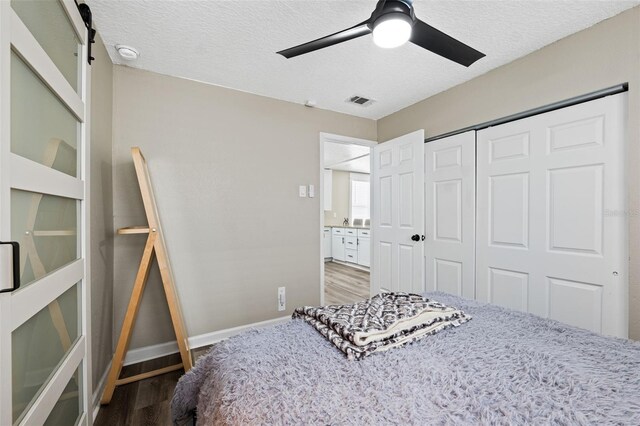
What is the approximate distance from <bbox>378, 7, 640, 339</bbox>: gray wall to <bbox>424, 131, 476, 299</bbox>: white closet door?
24 cm

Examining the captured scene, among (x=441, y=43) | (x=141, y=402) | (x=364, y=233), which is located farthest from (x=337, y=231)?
(x=441, y=43)

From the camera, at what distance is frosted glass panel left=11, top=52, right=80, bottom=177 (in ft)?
2.64

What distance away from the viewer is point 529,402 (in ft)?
2.41

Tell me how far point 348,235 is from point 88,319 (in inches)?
203

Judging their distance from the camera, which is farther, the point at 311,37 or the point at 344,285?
the point at 344,285

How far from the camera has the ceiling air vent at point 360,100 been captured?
112 inches

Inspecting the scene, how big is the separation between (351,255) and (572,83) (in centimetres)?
469

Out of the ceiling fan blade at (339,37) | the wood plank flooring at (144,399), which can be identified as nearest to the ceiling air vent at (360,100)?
the ceiling fan blade at (339,37)

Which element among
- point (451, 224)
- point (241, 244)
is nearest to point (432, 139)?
point (451, 224)

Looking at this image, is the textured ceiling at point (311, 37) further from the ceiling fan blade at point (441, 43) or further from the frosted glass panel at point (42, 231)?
the frosted glass panel at point (42, 231)

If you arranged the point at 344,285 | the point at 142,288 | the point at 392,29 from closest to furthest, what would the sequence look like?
the point at 392,29
the point at 142,288
the point at 344,285

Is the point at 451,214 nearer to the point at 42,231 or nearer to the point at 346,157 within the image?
the point at 42,231

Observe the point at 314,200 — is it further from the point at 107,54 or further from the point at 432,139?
the point at 107,54

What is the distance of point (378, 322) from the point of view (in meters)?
1.14
